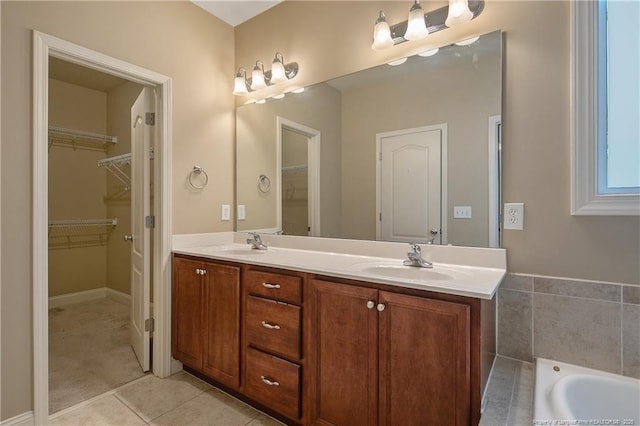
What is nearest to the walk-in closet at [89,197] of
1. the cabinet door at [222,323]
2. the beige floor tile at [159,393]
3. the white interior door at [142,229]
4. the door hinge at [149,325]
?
the white interior door at [142,229]

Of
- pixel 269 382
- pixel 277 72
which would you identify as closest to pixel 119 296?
pixel 269 382

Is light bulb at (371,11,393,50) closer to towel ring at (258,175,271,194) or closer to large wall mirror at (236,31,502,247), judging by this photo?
large wall mirror at (236,31,502,247)

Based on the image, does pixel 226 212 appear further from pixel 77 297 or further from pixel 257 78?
pixel 77 297

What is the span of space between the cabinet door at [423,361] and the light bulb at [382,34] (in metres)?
1.36

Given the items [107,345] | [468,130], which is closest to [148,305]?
[107,345]

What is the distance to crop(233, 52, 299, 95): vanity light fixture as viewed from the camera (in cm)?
225

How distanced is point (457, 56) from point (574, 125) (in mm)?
644

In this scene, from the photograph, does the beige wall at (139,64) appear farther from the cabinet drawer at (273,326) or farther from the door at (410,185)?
the door at (410,185)

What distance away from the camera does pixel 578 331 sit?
4.29 ft

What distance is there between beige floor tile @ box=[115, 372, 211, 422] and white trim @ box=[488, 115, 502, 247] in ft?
6.36

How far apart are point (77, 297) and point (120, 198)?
1.33 meters

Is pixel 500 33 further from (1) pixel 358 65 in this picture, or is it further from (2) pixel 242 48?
(2) pixel 242 48

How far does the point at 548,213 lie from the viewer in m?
1.38

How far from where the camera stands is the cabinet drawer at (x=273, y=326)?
151 cm
